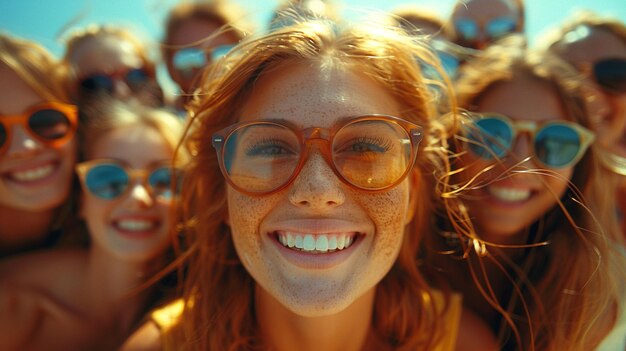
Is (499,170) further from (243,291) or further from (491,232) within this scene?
(243,291)

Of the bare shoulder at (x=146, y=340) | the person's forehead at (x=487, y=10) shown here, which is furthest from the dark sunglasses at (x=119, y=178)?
the person's forehead at (x=487, y=10)

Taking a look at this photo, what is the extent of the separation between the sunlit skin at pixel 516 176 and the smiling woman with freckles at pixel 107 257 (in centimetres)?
165

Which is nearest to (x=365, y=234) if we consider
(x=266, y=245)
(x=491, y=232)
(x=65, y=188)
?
(x=266, y=245)

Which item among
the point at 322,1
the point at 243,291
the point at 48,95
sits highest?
the point at 322,1

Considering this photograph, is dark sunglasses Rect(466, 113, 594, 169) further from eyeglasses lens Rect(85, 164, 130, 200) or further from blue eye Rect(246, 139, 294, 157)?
eyeglasses lens Rect(85, 164, 130, 200)

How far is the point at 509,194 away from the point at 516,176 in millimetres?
133

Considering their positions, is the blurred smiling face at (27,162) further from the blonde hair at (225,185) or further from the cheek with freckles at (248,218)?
the cheek with freckles at (248,218)

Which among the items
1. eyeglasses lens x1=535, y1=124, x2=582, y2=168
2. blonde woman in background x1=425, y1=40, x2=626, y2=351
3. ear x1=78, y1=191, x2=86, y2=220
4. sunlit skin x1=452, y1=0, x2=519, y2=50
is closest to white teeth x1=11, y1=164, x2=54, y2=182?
ear x1=78, y1=191, x2=86, y2=220

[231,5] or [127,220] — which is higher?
[231,5]

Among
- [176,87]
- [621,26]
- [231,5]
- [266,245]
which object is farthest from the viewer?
[231,5]

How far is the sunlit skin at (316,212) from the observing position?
144 centimetres

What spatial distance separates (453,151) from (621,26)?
1.88m

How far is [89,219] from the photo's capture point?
254 centimetres

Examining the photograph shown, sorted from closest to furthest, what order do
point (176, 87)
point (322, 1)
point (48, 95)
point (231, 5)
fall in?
point (322, 1), point (48, 95), point (176, 87), point (231, 5)
